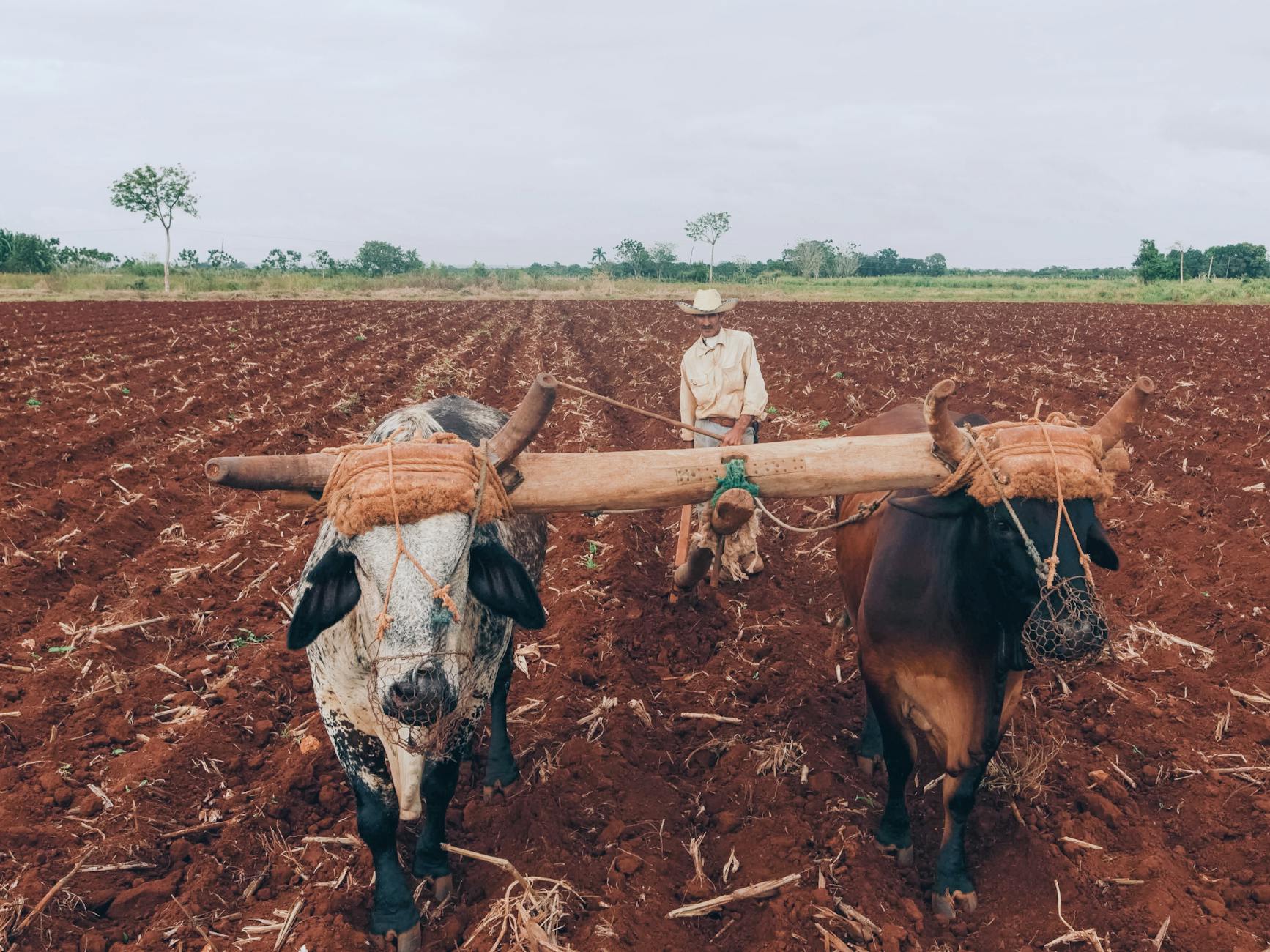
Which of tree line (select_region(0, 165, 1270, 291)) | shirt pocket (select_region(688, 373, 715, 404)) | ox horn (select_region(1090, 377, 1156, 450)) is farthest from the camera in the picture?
tree line (select_region(0, 165, 1270, 291))

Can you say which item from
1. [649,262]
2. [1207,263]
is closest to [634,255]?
[649,262]

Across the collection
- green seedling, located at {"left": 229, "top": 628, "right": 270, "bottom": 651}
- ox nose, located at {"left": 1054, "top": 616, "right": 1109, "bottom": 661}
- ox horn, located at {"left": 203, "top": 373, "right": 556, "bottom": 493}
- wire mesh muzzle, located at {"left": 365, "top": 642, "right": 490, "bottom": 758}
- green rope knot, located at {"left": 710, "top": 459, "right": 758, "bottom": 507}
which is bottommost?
green seedling, located at {"left": 229, "top": 628, "right": 270, "bottom": 651}

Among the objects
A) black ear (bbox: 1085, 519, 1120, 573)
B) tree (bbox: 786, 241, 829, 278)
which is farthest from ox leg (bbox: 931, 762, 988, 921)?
tree (bbox: 786, 241, 829, 278)

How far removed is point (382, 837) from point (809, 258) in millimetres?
111779

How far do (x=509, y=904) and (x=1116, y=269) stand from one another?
132m

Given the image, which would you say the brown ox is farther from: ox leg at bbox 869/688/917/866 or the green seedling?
the green seedling

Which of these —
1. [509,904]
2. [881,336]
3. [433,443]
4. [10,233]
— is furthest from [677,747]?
[10,233]

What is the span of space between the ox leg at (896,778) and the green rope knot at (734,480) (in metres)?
1.28

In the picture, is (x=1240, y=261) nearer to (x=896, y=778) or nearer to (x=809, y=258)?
(x=809, y=258)

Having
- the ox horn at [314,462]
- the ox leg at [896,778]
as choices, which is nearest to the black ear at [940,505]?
the ox leg at [896,778]

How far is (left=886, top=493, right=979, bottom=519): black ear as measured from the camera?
326 cm

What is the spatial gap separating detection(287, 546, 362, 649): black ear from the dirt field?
56.2 inches

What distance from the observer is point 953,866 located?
3.64 metres

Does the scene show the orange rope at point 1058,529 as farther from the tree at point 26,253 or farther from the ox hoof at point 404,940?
the tree at point 26,253
